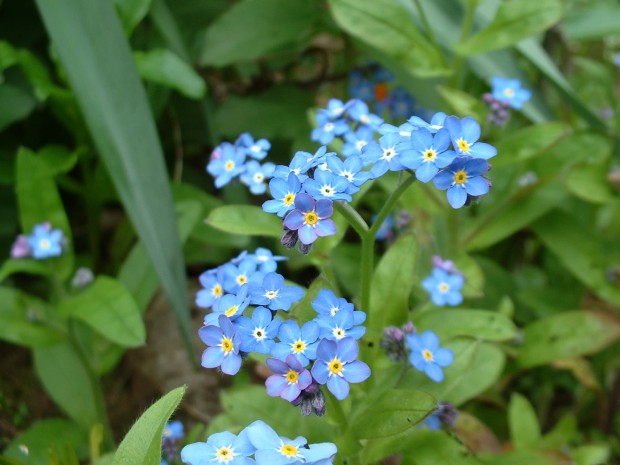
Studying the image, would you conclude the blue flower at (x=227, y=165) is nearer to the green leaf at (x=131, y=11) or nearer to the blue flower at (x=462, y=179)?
the blue flower at (x=462, y=179)

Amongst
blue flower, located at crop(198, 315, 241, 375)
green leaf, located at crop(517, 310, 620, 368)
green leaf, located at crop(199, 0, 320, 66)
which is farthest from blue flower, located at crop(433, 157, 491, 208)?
green leaf, located at crop(199, 0, 320, 66)

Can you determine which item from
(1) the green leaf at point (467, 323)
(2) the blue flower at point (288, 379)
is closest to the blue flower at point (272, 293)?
(2) the blue flower at point (288, 379)

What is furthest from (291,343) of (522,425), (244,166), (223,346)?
(522,425)

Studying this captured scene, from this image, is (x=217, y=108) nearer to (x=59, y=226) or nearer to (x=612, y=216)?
(x=59, y=226)

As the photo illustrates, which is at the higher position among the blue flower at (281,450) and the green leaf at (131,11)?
the green leaf at (131,11)

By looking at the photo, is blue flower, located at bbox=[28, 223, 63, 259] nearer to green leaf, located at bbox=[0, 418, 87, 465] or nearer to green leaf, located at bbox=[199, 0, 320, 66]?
green leaf, located at bbox=[0, 418, 87, 465]

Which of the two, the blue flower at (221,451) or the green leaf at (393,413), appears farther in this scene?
the green leaf at (393,413)

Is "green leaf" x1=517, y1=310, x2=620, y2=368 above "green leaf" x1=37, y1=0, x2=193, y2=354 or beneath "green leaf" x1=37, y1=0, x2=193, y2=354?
beneath
